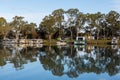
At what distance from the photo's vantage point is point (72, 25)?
8762 centimetres

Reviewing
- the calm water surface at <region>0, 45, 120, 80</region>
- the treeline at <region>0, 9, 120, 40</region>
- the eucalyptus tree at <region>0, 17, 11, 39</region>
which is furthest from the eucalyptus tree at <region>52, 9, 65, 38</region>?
the calm water surface at <region>0, 45, 120, 80</region>

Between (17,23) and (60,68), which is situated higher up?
(17,23)

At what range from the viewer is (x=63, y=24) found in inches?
3501

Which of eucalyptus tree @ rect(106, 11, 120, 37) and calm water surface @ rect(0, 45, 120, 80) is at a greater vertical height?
eucalyptus tree @ rect(106, 11, 120, 37)

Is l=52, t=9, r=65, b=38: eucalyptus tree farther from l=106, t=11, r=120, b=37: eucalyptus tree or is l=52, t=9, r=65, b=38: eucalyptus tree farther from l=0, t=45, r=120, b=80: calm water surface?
l=0, t=45, r=120, b=80: calm water surface

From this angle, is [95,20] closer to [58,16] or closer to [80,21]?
[80,21]

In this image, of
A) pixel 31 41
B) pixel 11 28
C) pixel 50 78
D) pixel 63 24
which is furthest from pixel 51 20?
pixel 50 78

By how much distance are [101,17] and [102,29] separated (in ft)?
19.0

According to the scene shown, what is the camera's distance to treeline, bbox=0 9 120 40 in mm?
82688

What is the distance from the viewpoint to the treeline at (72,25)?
271ft

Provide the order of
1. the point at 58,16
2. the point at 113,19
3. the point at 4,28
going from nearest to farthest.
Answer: the point at 113,19 → the point at 58,16 → the point at 4,28

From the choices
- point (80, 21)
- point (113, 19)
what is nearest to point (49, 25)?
point (80, 21)

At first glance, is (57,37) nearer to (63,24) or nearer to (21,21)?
(63,24)

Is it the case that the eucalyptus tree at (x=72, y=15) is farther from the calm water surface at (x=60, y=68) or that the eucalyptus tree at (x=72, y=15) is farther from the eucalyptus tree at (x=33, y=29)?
the calm water surface at (x=60, y=68)
